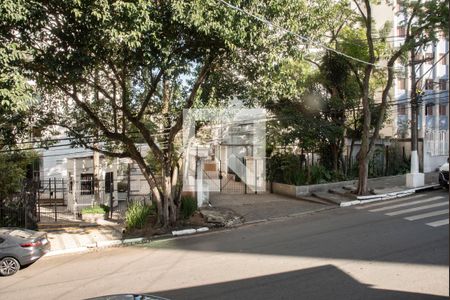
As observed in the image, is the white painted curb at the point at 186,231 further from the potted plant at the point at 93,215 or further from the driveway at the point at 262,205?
the potted plant at the point at 93,215

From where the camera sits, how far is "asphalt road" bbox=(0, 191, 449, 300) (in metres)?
7.19

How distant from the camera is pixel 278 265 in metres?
8.73

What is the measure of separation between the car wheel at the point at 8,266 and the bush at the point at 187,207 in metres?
5.98

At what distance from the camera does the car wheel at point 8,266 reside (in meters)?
10.5

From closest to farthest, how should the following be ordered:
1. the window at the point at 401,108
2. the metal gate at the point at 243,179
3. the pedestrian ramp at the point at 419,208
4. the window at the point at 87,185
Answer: the pedestrian ramp at the point at 419,208 → the metal gate at the point at 243,179 → the window at the point at 87,185 → the window at the point at 401,108

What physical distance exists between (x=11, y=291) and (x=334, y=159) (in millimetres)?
15956

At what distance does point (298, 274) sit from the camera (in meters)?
7.98

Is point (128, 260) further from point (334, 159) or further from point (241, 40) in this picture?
point (334, 159)

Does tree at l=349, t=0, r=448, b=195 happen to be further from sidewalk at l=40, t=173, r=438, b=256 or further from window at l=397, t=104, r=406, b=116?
window at l=397, t=104, r=406, b=116

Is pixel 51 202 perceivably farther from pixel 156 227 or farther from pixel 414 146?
pixel 414 146

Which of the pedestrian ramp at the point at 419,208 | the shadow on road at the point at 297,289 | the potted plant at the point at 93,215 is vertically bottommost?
the potted plant at the point at 93,215

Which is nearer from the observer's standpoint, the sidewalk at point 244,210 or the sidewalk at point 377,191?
the sidewalk at point 244,210

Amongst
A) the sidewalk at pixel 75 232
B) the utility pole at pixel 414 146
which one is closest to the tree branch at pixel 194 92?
the sidewalk at pixel 75 232

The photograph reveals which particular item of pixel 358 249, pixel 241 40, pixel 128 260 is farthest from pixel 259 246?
pixel 241 40
